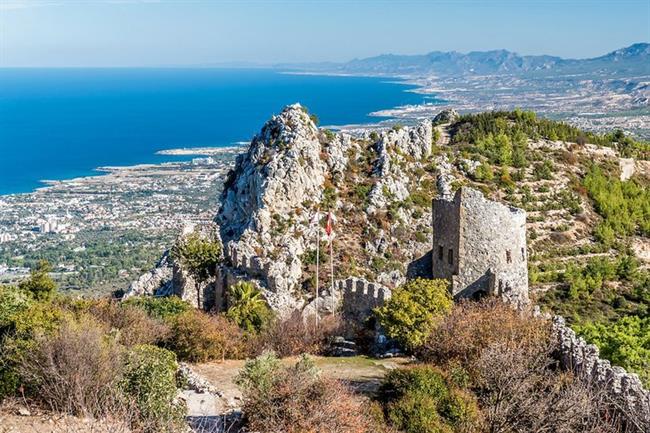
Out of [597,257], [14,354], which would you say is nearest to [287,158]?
[597,257]

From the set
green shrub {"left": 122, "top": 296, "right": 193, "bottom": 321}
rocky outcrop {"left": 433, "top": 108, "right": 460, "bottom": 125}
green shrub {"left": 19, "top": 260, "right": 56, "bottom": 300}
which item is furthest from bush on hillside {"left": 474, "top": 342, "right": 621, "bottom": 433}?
rocky outcrop {"left": 433, "top": 108, "right": 460, "bottom": 125}

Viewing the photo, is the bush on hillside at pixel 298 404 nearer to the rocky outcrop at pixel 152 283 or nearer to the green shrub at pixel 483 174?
the rocky outcrop at pixel 152 283

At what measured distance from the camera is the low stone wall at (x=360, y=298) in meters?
23.7

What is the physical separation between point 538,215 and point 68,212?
70.0m

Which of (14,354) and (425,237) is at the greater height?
(14,354)

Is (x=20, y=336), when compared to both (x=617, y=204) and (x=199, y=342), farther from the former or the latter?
(x=617, y=204)

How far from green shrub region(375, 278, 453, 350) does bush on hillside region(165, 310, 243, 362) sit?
14.3 ft

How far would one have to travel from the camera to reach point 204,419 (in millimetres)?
14008

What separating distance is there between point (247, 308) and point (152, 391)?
11.7m

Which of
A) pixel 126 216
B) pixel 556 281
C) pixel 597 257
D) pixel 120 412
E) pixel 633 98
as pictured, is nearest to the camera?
pixel 120 412

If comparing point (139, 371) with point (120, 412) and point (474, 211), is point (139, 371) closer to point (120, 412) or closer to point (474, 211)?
point (120, 412)

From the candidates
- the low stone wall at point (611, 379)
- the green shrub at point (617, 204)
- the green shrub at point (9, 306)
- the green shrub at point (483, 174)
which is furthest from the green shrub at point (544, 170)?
the green shrub at point (9, 306)

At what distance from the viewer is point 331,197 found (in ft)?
144

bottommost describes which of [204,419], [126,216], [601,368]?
[126,216]
